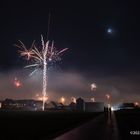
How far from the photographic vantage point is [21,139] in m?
30.4

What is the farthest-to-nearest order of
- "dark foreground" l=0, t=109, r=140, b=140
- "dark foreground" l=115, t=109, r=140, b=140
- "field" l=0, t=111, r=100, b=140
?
"field" l=0, t=111, r=100, b=140, "dark foreground" l=0, t=109, r=140, b=140, "dark foreground" l=115, t=109, r=140, b=140

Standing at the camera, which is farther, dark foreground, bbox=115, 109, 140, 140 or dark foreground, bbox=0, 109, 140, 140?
dark foreground, bbox=0, 109, 140, 140

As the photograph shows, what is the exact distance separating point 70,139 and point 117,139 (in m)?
4.08

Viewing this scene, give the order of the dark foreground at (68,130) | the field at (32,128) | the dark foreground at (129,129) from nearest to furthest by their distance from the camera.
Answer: the dark foreground at (129,129) → the dark foreground at (68,130) → the field at (32,128)

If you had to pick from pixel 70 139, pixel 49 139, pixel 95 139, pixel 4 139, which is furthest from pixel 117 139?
pixel 4 139

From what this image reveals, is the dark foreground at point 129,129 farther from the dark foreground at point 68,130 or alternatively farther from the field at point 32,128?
the field at point 32,128

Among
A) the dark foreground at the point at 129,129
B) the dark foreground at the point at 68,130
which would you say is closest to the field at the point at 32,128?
the dark foreground at the point at 68,130

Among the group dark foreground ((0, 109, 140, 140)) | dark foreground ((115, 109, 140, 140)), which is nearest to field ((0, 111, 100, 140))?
dark foreground ((0, 109, 140, 140))

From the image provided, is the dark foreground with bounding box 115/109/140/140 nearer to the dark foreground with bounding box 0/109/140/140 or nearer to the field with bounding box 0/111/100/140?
the dark foreground with bounding box 0/109/140/140

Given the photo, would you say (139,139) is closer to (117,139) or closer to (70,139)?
(117,139)

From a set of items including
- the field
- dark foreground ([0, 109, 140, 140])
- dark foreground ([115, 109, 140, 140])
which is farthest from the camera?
the field

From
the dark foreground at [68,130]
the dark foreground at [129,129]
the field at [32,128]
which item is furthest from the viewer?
the field at [32,128]

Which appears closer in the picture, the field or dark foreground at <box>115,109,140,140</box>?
dark foreground at <box>115,109,140,140</box>

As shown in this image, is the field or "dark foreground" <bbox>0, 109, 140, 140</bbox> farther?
the field
